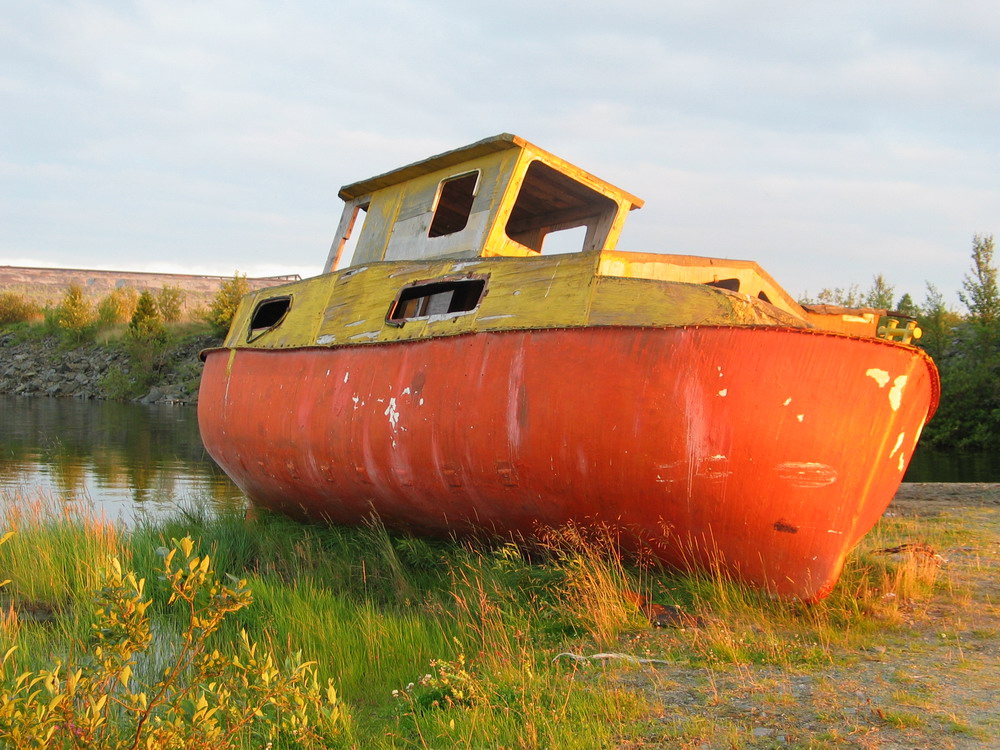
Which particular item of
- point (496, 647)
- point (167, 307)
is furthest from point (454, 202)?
point (167, 307)

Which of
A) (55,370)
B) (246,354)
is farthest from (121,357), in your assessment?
(246,354)

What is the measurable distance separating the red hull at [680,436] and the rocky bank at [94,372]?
31.6 metres

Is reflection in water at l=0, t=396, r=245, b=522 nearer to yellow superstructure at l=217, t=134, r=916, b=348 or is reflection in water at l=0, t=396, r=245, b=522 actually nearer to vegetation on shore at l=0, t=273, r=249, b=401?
yellow superstructure at l=217, t=134, r=916, b=348

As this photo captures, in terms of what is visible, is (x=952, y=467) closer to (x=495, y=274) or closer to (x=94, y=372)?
(x=495, y=274)

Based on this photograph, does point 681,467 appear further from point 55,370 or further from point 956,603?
point 55,370

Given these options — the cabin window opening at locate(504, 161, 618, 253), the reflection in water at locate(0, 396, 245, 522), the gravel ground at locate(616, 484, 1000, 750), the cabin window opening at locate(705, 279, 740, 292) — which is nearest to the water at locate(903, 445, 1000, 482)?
the cabin window opening at locate(504, 161, 618, 253)

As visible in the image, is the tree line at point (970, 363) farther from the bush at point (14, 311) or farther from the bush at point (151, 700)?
the bush at point (14, 311)

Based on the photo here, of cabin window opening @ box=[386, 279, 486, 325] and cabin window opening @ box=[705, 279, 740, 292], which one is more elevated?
cabin window opening @ box=[705, 279, 740, 292]

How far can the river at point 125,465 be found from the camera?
10.7m

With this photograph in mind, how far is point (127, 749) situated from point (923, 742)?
271cm

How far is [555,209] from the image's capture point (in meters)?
7.95

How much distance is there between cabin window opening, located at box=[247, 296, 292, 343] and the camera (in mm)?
7898

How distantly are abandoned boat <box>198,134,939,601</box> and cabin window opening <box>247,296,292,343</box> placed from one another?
112 centimetres

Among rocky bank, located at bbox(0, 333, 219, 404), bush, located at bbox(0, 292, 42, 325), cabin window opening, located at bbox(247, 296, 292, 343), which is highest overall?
cabin window opening, located at bbox(247, 296, 292, 343)
